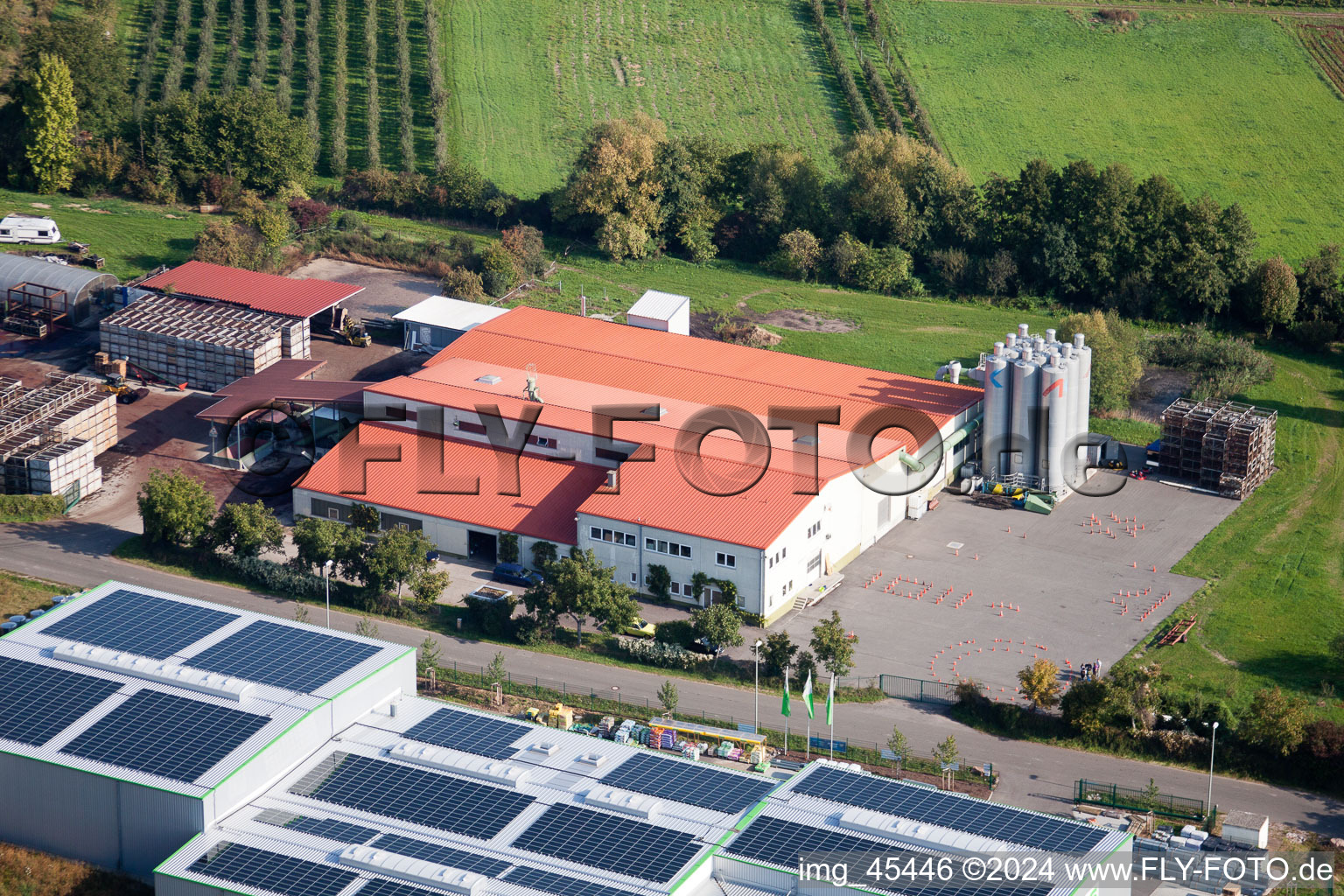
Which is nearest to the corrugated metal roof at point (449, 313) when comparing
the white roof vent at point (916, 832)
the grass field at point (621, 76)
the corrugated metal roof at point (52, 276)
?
the corrugated metal roof at point (52, 276)

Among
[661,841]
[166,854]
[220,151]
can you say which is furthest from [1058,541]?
[220,151]

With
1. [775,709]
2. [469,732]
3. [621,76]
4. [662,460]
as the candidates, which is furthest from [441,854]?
[621,76]

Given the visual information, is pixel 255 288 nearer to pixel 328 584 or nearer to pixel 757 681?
pixel 328 584

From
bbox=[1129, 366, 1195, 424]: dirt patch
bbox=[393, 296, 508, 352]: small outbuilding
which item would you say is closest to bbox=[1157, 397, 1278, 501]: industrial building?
bbox=[1129, 366, 1195, 424]: dirt patch

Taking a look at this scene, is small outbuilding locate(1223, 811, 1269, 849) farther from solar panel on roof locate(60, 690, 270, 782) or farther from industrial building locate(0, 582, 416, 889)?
solar panel on roof locate(60, 690, 270, 782)

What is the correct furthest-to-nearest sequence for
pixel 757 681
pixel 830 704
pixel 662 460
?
1. pixel 662 460
2. pixel 757 681
3. pixel 830 704

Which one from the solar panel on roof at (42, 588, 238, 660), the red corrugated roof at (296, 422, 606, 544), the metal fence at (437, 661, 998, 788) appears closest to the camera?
the solar panel on roof at (42, 588, 238, 660)

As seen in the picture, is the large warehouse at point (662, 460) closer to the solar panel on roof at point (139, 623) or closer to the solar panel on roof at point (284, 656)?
the solar panel on roof at point (284, 656)
